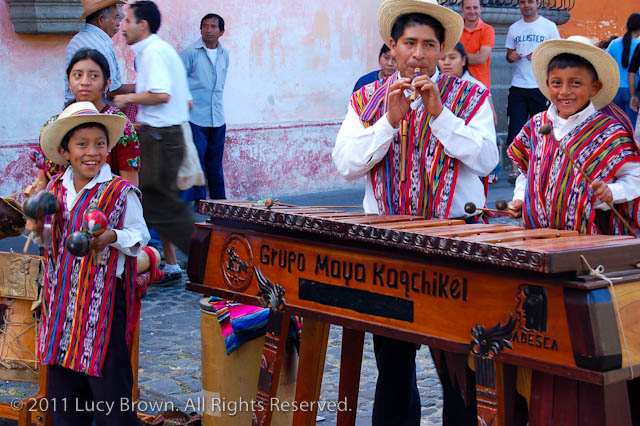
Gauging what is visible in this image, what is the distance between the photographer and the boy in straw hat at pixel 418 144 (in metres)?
3.47

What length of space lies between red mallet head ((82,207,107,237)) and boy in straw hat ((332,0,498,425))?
2.91 ft

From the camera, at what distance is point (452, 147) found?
136 inches

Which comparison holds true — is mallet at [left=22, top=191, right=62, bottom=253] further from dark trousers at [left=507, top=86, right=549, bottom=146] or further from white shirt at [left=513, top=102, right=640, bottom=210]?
dark trousers at [left=507, top=86, right=549, bottom=146]

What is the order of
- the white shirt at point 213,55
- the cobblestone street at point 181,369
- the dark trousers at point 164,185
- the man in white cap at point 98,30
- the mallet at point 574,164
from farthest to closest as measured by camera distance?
the white shirt at point 213,55
the dark trousers at point 164,185
the man in white cap at point 98,30
the cobblestone street at point 181,369
the mallet at point 574,164

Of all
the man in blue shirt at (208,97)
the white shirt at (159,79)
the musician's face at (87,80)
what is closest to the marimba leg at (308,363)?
the musician's face at (87,80)

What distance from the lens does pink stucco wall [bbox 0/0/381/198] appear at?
31.9ft

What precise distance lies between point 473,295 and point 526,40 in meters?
8.40

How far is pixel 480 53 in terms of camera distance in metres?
9.93

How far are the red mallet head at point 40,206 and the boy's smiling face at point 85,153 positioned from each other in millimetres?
200

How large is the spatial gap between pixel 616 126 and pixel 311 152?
754 centimetres

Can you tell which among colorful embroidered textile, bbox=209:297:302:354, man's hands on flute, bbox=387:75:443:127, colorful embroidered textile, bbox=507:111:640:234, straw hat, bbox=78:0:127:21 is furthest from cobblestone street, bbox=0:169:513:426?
straw hat, bbox=78:0:127:21

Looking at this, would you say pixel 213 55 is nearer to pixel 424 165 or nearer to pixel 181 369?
pixel 181 369

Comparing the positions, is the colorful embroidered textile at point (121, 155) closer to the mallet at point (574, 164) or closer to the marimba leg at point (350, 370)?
the marimba leg at point (350, 370)

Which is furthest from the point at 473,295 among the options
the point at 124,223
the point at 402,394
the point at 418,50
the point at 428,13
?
the point at 124,223
